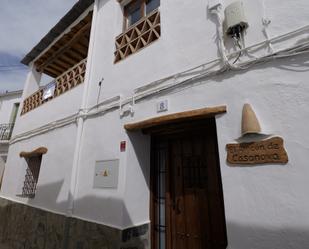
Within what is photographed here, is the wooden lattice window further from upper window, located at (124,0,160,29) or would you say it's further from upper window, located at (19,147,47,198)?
upper window, located at (19,147,47,198)

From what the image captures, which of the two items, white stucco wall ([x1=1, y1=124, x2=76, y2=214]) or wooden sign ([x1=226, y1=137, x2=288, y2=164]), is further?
white stucco wall ([x1=1, y1=124, x2=76, y2=214])

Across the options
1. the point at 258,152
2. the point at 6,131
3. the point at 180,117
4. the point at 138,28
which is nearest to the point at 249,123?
the point at 258,152

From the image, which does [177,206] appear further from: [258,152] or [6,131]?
[6,131]

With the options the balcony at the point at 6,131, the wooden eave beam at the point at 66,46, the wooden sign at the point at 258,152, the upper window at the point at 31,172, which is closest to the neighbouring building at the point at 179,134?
the wooden sign at the point at 258,152

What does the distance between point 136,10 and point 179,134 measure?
3.34 meters

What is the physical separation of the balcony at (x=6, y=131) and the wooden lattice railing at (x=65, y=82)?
239 inches

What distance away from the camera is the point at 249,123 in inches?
85.0

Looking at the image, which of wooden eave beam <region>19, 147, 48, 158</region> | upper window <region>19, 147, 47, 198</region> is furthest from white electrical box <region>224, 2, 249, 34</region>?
upper window <region>19, 147, 47, 198</region>

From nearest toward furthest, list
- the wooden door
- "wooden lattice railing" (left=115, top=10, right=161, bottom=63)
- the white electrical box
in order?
the white electrical box
the wooden door
"wooden lattice railing" (left=115, top=10, right=161, bottom=63)

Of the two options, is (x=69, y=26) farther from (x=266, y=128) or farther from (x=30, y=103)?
(x=266, y=128)

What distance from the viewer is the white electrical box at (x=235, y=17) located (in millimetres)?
2490

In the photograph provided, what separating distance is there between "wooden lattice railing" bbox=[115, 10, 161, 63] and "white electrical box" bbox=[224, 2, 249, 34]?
1390mm

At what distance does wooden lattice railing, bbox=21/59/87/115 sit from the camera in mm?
5372

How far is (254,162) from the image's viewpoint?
2.15 meters
